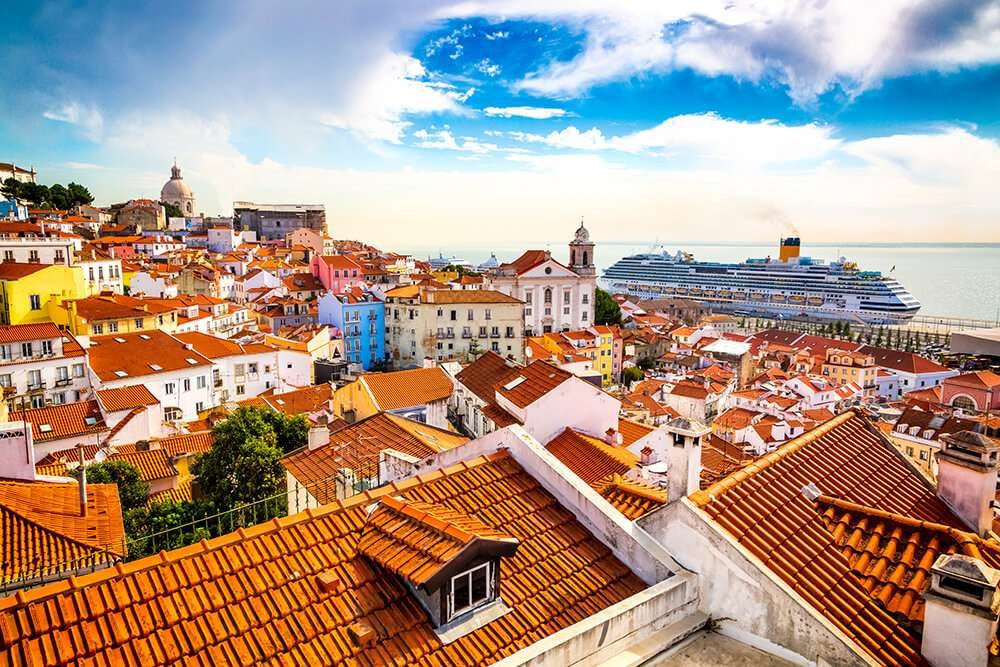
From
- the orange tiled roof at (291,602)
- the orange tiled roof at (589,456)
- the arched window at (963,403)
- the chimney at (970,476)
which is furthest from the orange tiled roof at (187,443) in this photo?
the arched window at (963,403)

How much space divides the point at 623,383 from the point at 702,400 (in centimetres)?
1645

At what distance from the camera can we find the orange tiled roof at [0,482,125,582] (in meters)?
7.53

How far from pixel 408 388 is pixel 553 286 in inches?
1536

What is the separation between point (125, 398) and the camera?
23469 mm

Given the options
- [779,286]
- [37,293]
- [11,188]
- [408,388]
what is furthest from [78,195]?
[779,286]

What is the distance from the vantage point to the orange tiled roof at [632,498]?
5988 mm

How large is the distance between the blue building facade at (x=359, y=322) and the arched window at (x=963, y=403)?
4073 centimetres

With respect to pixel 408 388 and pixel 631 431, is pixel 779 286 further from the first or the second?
pixel 408 388

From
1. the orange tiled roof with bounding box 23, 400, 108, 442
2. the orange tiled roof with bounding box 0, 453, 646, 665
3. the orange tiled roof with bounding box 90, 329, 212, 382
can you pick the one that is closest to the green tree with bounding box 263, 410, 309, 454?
the orange tiled roof with bounding box 23, 400, 108, 442

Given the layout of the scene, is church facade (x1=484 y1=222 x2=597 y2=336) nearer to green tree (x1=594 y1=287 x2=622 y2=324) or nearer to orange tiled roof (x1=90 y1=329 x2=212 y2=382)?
green tree (x1=594 y1=287 x2=622 y2=324)

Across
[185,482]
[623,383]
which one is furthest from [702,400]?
[185,482]

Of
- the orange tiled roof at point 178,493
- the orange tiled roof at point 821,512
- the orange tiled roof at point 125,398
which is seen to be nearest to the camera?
the orange tiled roof at point 821,512

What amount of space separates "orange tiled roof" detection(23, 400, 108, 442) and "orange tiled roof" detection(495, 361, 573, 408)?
15.0 meters

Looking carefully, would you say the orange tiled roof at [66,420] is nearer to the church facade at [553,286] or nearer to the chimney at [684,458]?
the chimney at [684,458]
